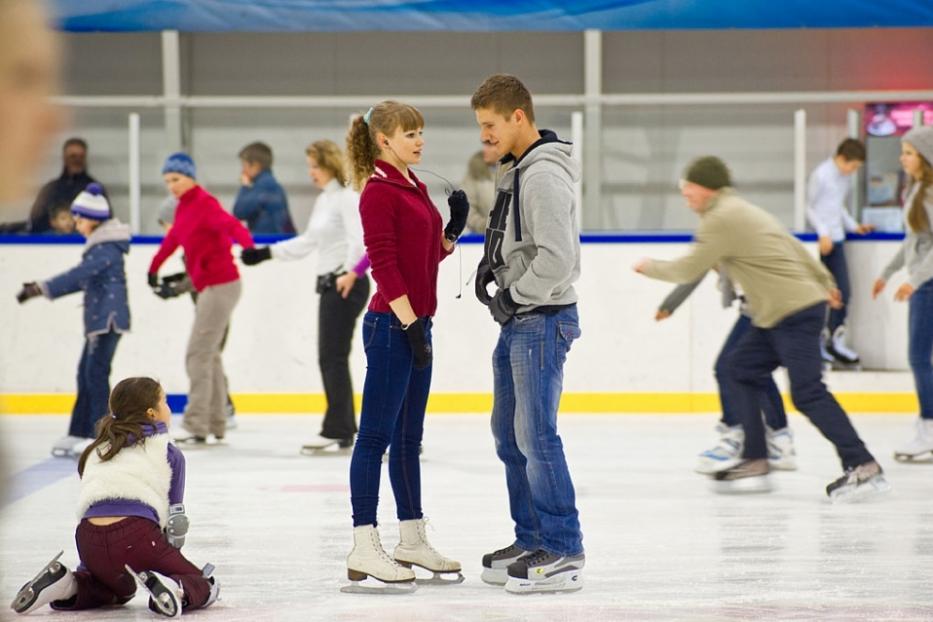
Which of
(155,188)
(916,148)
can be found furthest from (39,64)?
(155,188)

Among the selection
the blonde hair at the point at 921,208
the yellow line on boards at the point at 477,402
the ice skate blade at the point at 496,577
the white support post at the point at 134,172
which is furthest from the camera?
the white support post at the point at 134,172

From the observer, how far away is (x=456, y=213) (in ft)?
11.0

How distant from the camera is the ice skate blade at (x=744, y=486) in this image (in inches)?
200

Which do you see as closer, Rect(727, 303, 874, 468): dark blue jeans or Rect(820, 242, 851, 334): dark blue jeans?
Rect(727, 303, 874, 468): dark blue jeans

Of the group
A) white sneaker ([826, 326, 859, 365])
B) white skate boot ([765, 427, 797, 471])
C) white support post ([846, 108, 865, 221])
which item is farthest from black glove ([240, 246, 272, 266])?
white support post ([846, 108, 865, 221])

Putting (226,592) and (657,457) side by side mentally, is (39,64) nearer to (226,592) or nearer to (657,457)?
(226,592)

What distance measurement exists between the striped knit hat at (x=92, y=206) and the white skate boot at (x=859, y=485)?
10.5 feet

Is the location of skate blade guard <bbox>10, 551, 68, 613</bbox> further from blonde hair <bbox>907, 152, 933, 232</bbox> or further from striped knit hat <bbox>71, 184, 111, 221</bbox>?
blonde hair <bbox>907, 152, 933, 232</bbox>

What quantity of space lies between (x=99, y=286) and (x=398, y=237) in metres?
2.99

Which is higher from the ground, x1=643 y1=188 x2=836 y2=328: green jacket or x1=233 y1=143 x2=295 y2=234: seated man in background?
x1=233 y1=143 x2=295 y2=234: seated man in background

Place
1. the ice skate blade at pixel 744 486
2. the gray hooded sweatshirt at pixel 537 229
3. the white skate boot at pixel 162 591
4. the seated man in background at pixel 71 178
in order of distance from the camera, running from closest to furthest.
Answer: the white skate boot at pixel 162 591 → the gray hooded sweatshirt at pixel 537 229 → the ice skate blade at pixel 744 486 → the seated man in background at pixel 71 178

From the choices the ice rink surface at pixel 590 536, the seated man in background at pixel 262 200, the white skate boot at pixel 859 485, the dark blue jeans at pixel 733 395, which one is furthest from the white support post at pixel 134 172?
the white skate boot at pixel 859 485

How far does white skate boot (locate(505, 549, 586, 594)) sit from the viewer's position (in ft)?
10.9

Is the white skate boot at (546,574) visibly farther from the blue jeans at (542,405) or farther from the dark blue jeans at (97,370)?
the dark blue jeans at (97,370)
